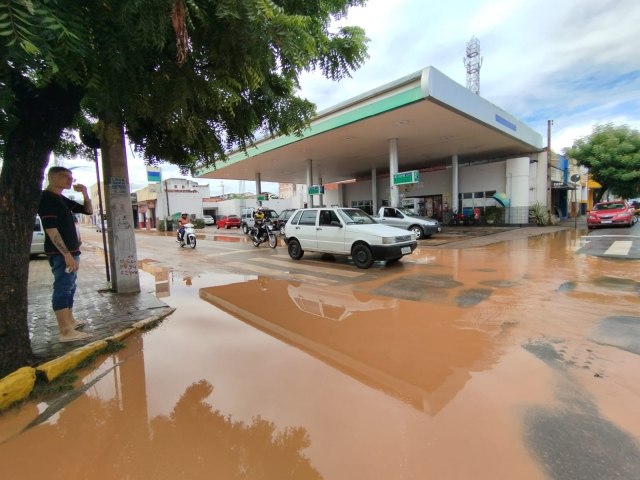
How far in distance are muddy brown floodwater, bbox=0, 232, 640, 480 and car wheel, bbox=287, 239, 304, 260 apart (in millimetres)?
5171

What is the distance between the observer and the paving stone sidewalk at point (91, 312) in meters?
4.02

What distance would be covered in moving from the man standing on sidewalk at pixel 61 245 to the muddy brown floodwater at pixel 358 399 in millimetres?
801

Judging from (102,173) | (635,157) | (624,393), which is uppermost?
(635,157)

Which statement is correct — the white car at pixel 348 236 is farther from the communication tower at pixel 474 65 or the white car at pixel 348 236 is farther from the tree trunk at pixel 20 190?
the communication tower at pixel 474 65

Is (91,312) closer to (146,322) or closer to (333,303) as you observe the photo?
(146,322)

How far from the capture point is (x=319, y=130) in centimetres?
1648

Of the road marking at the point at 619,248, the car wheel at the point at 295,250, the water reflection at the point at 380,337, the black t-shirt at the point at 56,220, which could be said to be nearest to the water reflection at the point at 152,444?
the water reflection at the point at 380,337

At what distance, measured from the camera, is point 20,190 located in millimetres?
3178

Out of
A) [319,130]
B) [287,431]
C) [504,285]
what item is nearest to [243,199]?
[319,130]

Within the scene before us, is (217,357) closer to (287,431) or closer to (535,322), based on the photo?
(287,431)

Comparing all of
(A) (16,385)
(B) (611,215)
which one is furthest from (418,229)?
(A) (16,385)

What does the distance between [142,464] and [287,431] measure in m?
0.97

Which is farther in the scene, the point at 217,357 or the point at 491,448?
the point at 217,357

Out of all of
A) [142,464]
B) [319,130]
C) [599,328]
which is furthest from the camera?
[319,130]
